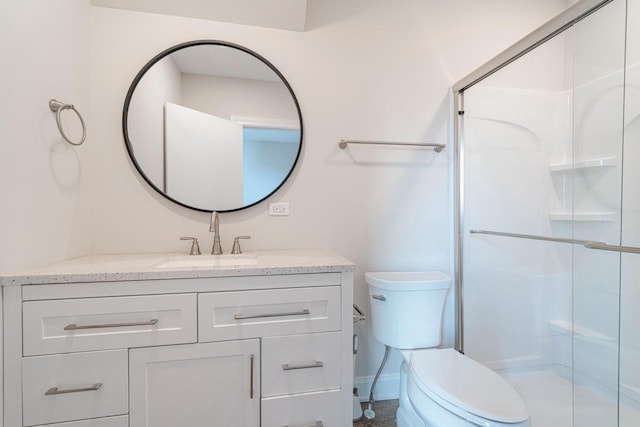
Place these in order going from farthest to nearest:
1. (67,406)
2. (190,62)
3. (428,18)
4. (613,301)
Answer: (428,18) → (190,62) → (613,301) → (67,406)

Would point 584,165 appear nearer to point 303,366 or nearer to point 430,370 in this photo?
point 430,370

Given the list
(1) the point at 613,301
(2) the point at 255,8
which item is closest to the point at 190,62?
(2) the point at 255,8

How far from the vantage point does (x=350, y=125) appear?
5.67 feet

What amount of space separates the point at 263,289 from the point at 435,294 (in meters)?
0.91

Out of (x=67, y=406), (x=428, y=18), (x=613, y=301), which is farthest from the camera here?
(x=428, y=18)

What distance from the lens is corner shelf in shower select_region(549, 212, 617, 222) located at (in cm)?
128

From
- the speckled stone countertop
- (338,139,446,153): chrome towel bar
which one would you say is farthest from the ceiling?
the speckled stone countertop

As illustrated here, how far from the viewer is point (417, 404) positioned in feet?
3.61

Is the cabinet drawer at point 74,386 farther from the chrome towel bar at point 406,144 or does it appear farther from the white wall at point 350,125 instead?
the chrome towel bar at point 406,144

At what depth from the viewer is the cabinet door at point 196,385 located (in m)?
1.01

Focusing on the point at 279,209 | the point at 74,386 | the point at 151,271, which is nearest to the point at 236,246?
the point at 279,209

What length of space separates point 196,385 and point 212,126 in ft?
4.07

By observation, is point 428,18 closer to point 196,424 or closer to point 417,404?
point 417,404

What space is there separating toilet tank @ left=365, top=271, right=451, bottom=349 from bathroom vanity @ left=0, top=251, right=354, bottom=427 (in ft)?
1.32
